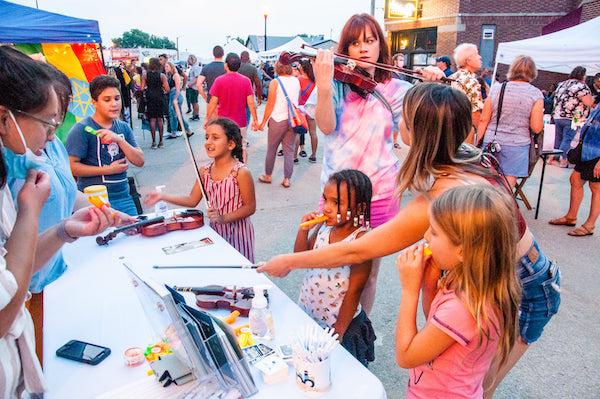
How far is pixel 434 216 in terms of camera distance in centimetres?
130

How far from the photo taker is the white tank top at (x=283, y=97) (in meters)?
5.84

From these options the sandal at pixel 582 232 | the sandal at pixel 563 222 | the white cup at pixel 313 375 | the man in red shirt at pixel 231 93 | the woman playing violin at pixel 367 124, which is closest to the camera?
the white cup at pixel 313 375

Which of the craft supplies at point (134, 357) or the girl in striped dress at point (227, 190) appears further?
the girl in striped dress at point (227, 190)

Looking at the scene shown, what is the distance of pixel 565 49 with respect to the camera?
665 centimetres

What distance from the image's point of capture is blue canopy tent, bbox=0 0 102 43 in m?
5.01

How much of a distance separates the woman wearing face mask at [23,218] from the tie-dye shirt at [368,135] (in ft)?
4.22

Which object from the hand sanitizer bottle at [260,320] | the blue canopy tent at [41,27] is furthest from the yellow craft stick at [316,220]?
the blue canopy tent at [41,27]

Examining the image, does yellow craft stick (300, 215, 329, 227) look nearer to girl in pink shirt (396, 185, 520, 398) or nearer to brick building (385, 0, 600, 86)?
girl in pink shirt (396, 185, 520, 398)

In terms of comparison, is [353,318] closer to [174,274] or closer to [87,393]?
[174,274]

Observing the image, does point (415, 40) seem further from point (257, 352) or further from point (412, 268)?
point (257, 352)

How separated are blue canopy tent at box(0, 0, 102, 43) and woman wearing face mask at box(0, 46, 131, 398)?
4447 millimetres

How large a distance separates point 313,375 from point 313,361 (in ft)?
0.15

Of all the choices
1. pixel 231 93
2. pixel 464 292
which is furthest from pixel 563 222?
pixel 231 93

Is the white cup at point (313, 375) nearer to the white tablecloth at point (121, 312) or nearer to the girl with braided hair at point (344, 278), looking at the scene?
the white tablecloth at point (121, 312)
